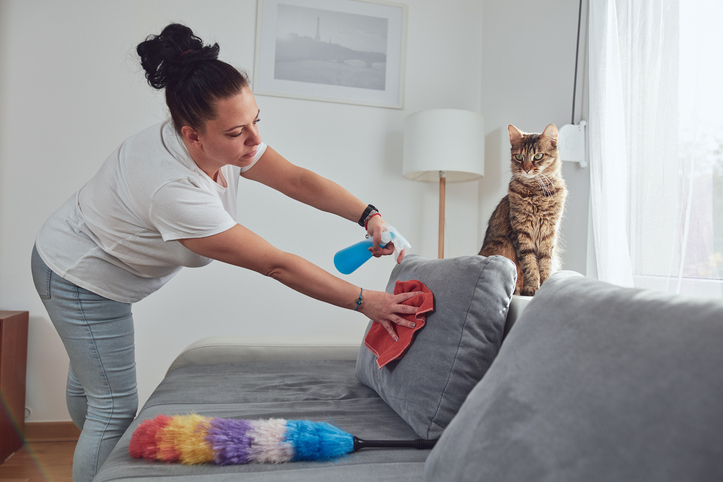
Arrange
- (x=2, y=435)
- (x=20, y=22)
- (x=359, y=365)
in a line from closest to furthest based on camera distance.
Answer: (x=359, y=365), (x=2, y=435), (x=20, y=22)

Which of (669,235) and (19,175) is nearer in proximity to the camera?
(669,235)

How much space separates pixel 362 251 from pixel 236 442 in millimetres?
648

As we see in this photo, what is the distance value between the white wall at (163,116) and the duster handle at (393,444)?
48.6 inches

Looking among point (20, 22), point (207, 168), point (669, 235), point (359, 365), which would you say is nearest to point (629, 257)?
point (669, 235)

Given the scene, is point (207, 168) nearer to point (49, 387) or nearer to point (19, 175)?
point (19, 175)

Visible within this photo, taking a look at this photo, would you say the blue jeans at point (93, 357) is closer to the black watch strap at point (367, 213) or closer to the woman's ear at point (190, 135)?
the woman's ear at point (190, 135)

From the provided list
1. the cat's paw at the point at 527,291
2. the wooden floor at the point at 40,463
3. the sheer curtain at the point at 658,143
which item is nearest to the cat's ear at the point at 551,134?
the sheer curtain at the point at 658,143

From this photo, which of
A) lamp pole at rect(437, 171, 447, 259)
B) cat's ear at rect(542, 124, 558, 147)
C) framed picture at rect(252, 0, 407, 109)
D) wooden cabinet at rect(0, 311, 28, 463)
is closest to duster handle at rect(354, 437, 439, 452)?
cat's ear at rect(542, 124, 558, 147)

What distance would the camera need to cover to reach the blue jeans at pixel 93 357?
4.21ft

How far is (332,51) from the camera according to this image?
2.63 metres

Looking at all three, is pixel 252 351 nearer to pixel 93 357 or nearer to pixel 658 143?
pixel 93 357

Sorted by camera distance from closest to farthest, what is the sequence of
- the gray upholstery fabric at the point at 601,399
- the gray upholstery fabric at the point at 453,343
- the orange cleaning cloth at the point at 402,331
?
the gray upholstery fabric at the point at 601,399, the gray upholstery fabric at the point at 453,343, the orange cleaning cloth at the point at 402,331

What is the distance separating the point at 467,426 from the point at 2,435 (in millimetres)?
2268

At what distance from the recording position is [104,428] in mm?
1305
